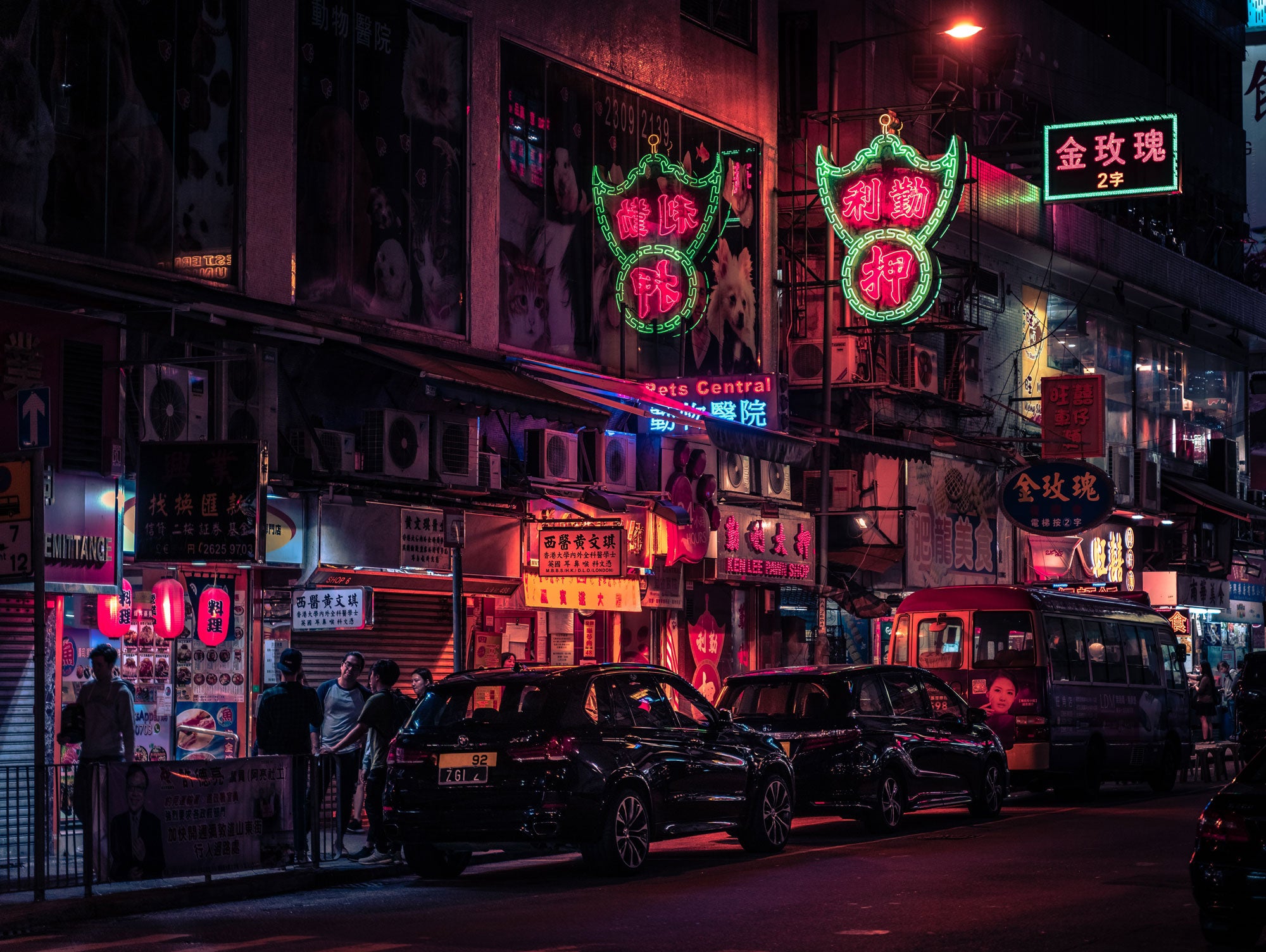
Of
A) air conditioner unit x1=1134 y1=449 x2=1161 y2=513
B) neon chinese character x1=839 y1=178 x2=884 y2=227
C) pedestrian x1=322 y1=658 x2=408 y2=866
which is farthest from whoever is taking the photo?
air conditioner unit x1=1134 y1=449 x2=1161 y2=513

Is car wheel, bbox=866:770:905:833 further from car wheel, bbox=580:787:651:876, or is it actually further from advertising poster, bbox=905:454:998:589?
advertising poster, bbox=905:454:998:589

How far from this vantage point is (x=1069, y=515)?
33375 millimetres

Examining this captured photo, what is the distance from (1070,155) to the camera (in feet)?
113

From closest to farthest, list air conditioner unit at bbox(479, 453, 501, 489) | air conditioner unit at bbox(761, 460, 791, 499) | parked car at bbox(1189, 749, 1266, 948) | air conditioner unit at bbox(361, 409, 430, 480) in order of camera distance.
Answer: parked car at bbox(1189, 749, 1266, 948), air conditioner unit at bbox(361, 409, 430, 480), air conditioner unit at bbox(479, 453, 501, 489), air conditioner unit at bbox(761, 460, 791, 499)

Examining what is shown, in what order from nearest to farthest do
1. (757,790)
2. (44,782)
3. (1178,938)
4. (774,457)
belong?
(1178,938) → (44,782) → (757,790) → (774,457)

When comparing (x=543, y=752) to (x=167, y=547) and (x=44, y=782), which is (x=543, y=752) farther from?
(x=167, y=547)

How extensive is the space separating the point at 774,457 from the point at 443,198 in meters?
5.54

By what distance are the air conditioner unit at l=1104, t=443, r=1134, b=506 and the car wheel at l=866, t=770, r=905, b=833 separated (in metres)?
23.1

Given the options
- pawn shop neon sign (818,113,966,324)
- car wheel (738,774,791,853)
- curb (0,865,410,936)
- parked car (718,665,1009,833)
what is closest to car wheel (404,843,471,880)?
curb (0,865,410,936)

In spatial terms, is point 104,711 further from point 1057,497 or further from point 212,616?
point 1057,497

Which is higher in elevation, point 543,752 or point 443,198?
point 443,198

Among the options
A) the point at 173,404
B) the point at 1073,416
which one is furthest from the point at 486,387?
the point at 1073,416

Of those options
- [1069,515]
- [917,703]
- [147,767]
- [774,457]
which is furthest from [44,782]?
[1069,515]

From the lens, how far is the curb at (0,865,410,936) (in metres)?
12.9
